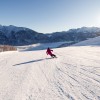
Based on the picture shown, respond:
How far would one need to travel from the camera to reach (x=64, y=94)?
25.6 ft

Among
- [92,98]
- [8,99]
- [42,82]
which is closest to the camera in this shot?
[92,98]

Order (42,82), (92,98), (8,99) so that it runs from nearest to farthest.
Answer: (92,98)
(8,99)
(42,82)

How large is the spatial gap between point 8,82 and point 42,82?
2004 millimetres

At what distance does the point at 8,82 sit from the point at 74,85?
12.6 ft

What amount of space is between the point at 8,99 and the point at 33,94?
3.48ft

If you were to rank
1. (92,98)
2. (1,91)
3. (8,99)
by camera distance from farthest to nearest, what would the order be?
(1,91)
(8,99)
(92,98)

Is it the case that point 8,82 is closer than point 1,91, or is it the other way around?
point 1,91

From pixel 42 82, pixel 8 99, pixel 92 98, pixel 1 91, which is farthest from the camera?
pixel 42 82

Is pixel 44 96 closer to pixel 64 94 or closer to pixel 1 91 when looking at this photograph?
pixel 64 94

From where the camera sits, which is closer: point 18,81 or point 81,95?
point 81,95

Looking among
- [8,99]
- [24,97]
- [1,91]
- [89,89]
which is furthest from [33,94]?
[89,89]

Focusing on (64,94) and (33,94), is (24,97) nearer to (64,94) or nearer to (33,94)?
(33,94)

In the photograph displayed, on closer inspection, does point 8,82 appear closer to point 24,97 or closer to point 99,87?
point 24,97

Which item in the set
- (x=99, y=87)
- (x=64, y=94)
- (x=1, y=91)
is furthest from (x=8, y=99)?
(x=99, y=87)
